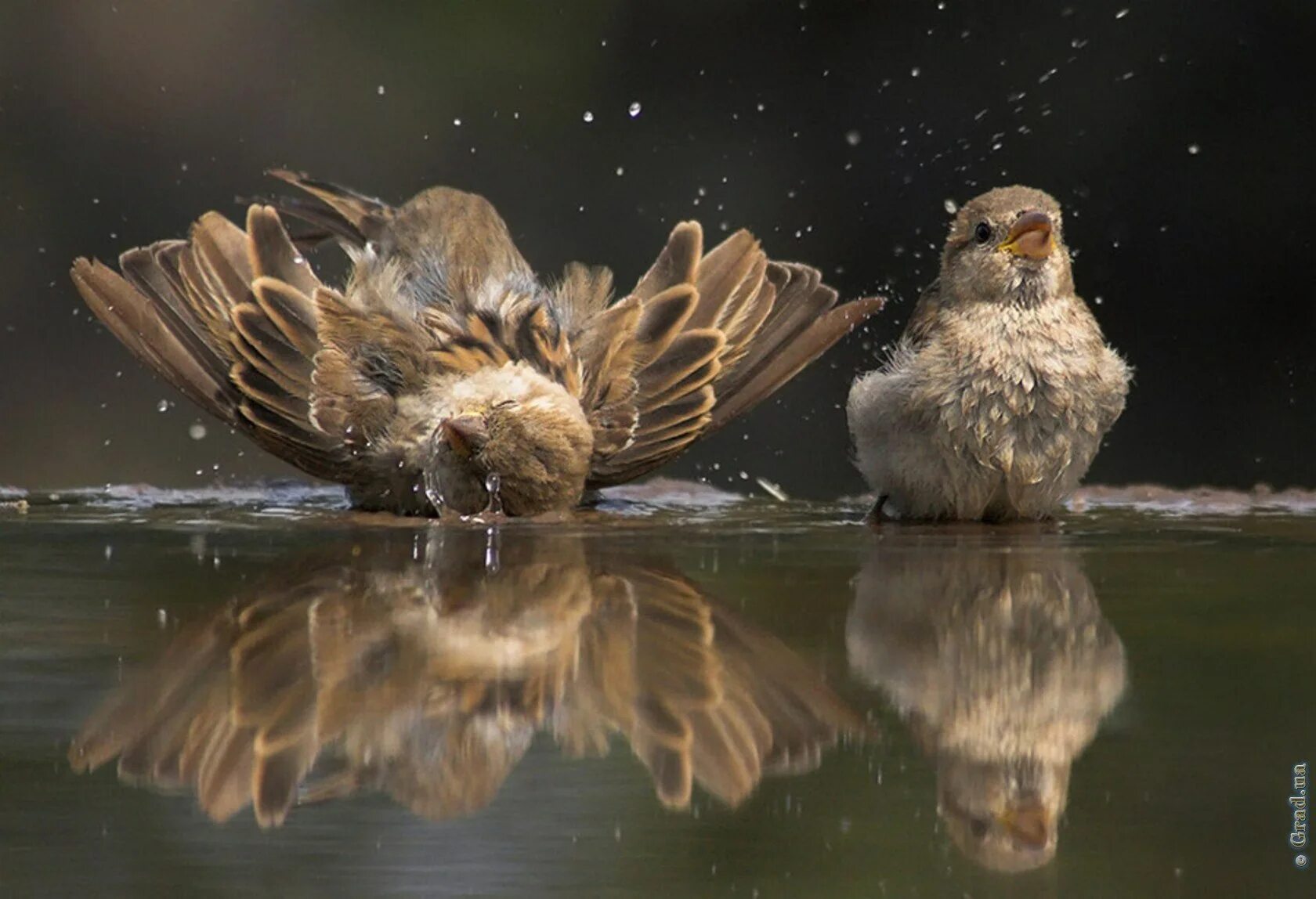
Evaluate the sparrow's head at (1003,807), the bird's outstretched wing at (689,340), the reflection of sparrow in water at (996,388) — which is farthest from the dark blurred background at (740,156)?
the sparrow's head at (1003,807)

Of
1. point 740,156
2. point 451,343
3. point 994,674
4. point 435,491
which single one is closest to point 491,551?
point 435,491

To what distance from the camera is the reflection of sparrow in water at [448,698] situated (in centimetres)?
251

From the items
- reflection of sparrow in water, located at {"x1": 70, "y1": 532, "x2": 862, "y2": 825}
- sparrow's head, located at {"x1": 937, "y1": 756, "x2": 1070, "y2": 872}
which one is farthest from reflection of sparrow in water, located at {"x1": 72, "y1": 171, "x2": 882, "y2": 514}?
sparrow's head, located at {"x1": 937, "y1": 756, "x2": 1070, "y2": 872}

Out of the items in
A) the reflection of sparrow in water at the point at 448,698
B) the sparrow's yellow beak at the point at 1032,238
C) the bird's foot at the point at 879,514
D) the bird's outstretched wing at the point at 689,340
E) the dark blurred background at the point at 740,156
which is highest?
the dark blurred background at the point at 740,156

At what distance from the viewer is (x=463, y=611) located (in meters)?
3.53

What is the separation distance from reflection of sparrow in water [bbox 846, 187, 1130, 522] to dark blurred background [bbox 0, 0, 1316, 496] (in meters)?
3.72

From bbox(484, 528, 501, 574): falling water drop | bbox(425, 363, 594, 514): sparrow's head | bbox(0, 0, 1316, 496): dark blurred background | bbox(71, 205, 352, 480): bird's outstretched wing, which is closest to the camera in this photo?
bbox(484, 528, 501, 574): falling water drop

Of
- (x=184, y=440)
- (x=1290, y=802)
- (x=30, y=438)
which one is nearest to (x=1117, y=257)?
(x=184, y=440)

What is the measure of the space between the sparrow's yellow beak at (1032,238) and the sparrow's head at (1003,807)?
264 centimetres

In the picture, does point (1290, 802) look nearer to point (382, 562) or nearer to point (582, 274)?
point (382, 562)

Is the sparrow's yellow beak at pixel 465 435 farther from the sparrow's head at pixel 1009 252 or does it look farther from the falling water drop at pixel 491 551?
the sparrow's head at pixel 1009 252

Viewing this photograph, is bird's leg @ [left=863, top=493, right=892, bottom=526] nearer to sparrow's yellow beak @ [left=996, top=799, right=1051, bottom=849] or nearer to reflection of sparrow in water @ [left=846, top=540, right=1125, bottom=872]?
reflection of sparrow in water @ [left=846, top=540, right=1125, bottom=872]

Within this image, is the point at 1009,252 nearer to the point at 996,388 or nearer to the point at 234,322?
the point at 996,388

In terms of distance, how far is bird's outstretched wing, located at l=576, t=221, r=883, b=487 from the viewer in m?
5.64
